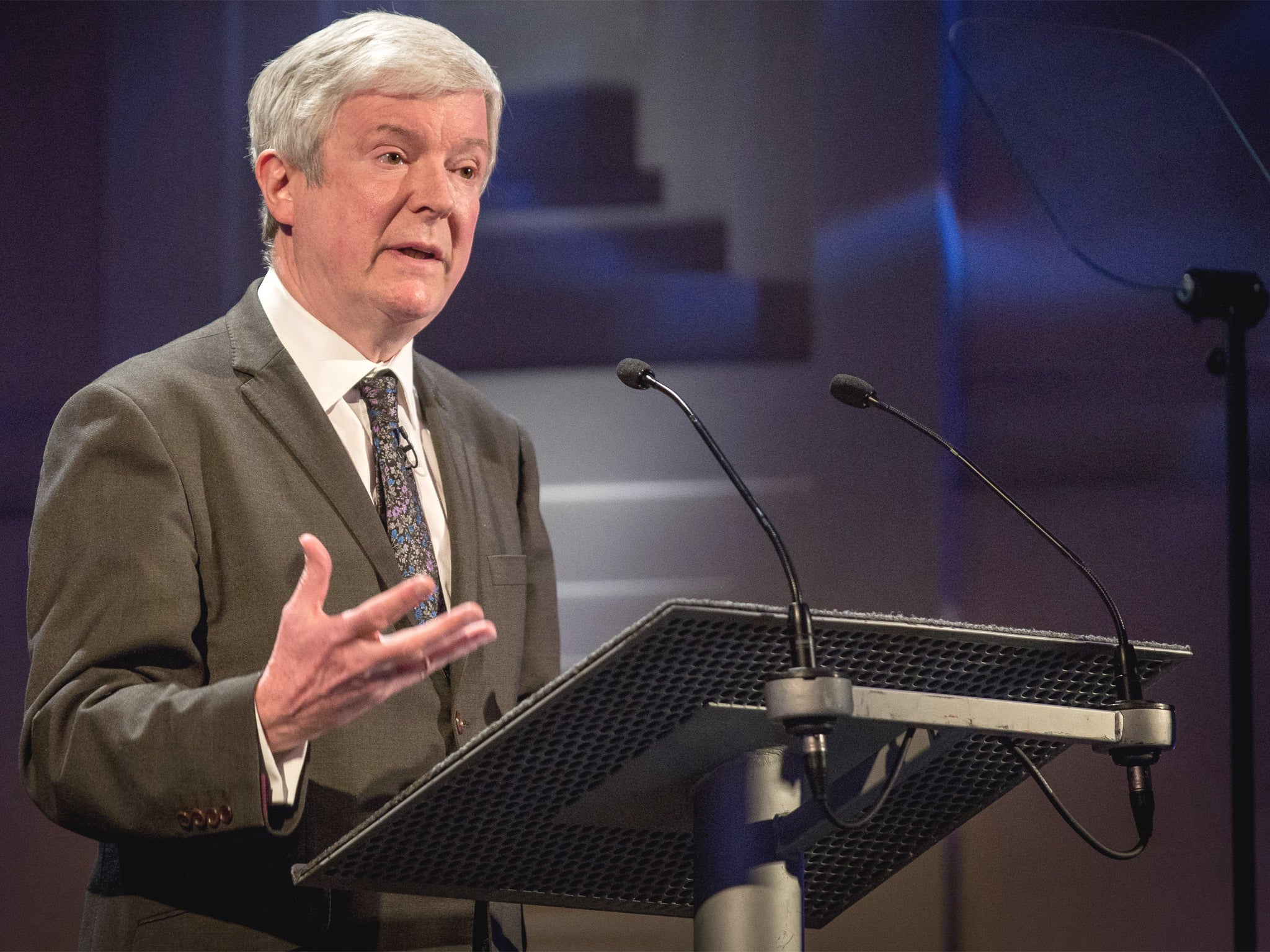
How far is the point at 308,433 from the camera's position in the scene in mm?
1621

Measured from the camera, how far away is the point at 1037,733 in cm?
108

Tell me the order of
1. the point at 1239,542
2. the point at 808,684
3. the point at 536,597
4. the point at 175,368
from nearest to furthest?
1. the point at 808,684
2. the point at 175,368
3. the point at 536,597
4. the point at 1239,542

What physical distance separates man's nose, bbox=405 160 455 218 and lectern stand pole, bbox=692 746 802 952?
0.94 m

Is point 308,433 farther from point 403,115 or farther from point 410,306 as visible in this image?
point 403,115

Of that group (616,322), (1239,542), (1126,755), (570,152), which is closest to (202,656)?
(1126,755)

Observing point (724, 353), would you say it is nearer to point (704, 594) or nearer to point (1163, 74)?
point (704, 594)

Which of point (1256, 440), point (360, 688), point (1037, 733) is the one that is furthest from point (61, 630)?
point (1256, 440)

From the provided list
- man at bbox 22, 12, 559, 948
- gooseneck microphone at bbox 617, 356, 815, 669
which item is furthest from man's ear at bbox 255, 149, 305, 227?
gooseneck microphone at bbox 617, 356, 815, 669

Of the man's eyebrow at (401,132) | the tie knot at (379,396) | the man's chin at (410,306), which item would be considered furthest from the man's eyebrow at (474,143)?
the tie knot at (379,396)

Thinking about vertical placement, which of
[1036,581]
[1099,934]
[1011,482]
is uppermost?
[1011,482]

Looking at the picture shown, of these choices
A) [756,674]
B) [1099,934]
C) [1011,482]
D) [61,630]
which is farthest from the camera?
[1011,482]

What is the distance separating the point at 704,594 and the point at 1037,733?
1677 millimetres

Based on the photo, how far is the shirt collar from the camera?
1.72 metres

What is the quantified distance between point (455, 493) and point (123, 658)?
53 cm
